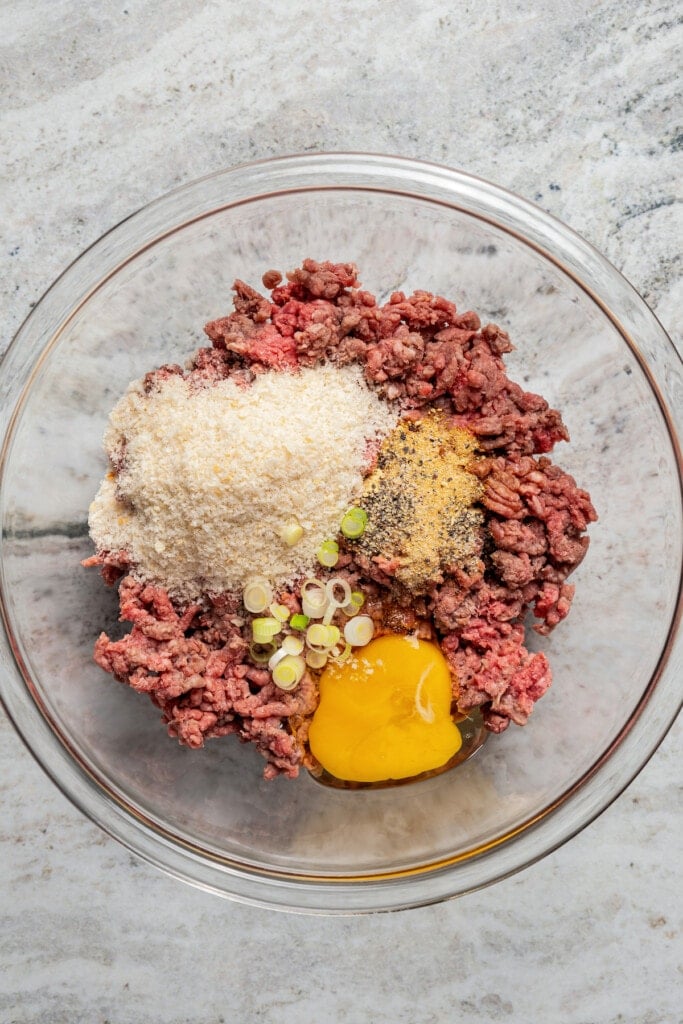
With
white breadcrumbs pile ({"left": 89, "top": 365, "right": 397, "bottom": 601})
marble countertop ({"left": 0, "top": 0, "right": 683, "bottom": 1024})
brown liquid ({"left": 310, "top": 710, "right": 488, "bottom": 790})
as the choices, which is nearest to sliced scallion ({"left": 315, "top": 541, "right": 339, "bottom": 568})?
white breadcrumbs pile ({"left": 89, "top": 365, "right": 397, "bottom": 601})

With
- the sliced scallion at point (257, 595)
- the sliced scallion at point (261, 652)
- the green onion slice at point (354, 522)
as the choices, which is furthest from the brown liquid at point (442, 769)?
the green onion slice at point (354, 522)

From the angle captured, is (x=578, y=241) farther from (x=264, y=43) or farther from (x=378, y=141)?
(x=264, y=43)

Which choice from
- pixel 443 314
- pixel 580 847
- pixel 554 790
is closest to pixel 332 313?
pixel 443 314

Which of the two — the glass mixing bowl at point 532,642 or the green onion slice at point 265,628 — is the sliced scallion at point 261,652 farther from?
the glass mixing bowl at point 532,642

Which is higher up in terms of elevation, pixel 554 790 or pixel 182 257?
pixel 182 257

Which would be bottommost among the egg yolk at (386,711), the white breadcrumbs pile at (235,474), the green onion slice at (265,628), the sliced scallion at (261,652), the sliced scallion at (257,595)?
the egg yolk at (386,711)

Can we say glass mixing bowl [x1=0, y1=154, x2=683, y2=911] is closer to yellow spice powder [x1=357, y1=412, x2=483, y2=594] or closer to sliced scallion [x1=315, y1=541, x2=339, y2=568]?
yellow spice powder [x1=357, y1=412, x2=483, y2=594]
